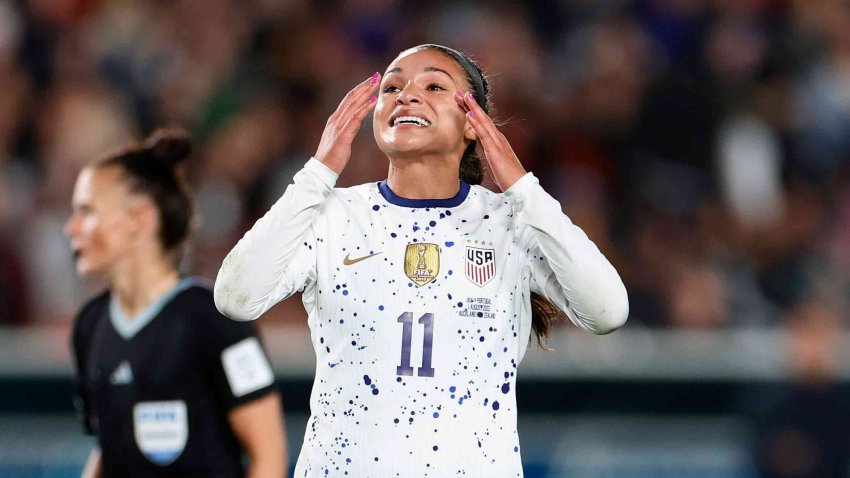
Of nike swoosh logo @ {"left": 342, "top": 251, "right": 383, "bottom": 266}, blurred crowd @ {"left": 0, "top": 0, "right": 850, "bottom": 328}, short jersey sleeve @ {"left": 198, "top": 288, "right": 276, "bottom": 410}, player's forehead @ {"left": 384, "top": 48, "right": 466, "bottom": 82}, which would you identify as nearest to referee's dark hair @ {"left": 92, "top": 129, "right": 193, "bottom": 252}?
short jersey sleeve @ {"left": 198, "top": 288, "right": 276, "bottom": 410}

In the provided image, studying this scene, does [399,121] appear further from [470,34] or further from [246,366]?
[470,34]

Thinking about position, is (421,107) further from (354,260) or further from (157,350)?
(157,350)

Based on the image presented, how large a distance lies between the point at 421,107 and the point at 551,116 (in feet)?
15.5

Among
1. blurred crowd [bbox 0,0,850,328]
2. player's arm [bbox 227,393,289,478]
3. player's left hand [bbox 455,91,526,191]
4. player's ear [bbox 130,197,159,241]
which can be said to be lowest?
player's arm [bbox 227,393,289,478]

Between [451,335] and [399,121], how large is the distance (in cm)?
52

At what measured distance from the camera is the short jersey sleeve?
395 cm

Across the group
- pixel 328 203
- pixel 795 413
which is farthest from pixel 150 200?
pixel 795 413

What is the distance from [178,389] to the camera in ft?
13.0

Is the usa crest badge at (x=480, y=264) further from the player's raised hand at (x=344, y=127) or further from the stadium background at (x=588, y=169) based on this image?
the stadium background at (x=588, y=169)

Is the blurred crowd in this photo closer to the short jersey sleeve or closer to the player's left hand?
the short jersey sleeve

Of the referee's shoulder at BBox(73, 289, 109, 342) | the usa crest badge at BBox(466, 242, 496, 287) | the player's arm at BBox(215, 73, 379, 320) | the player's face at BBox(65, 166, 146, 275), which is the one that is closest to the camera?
the player's arm at BBox(215, 73, 379, 320)

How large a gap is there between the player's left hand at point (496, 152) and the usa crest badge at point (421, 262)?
8.7 inches

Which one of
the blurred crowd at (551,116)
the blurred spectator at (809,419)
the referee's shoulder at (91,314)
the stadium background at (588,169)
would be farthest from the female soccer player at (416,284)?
the blurred crowd at (551,116)

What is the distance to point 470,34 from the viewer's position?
8.13 m
